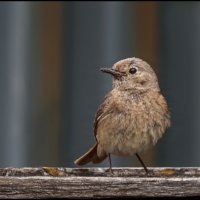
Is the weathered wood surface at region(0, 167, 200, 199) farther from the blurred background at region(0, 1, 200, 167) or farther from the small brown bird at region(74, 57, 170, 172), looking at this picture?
the blurred background at region(0, 1, 200, 167)

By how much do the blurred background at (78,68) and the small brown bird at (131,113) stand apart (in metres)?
2.33

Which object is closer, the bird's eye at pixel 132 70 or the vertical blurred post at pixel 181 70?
the bird's eye at pixel 132 70

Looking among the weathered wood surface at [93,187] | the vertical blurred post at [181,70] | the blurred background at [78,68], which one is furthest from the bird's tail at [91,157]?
the vertical blurred post at [181,70]

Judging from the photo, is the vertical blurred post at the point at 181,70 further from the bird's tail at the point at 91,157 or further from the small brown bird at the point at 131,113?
the small brown bird at the point at 131,113

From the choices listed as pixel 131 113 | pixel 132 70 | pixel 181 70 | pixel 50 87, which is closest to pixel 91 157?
pixel 131 113

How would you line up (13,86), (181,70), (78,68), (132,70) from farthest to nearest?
(181,70) < (78,68) < (13,86) < (132,70)

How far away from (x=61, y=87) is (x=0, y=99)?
0.57m

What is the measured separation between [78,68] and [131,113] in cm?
274

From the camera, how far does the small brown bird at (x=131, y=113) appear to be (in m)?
6.64

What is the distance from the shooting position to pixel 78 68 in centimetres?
934

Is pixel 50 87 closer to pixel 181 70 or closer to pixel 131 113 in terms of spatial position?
pixel 181 70

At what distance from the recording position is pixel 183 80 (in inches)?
373

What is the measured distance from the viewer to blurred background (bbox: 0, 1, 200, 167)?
923 centimetres

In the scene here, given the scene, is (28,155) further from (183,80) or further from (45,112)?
(183,80)
